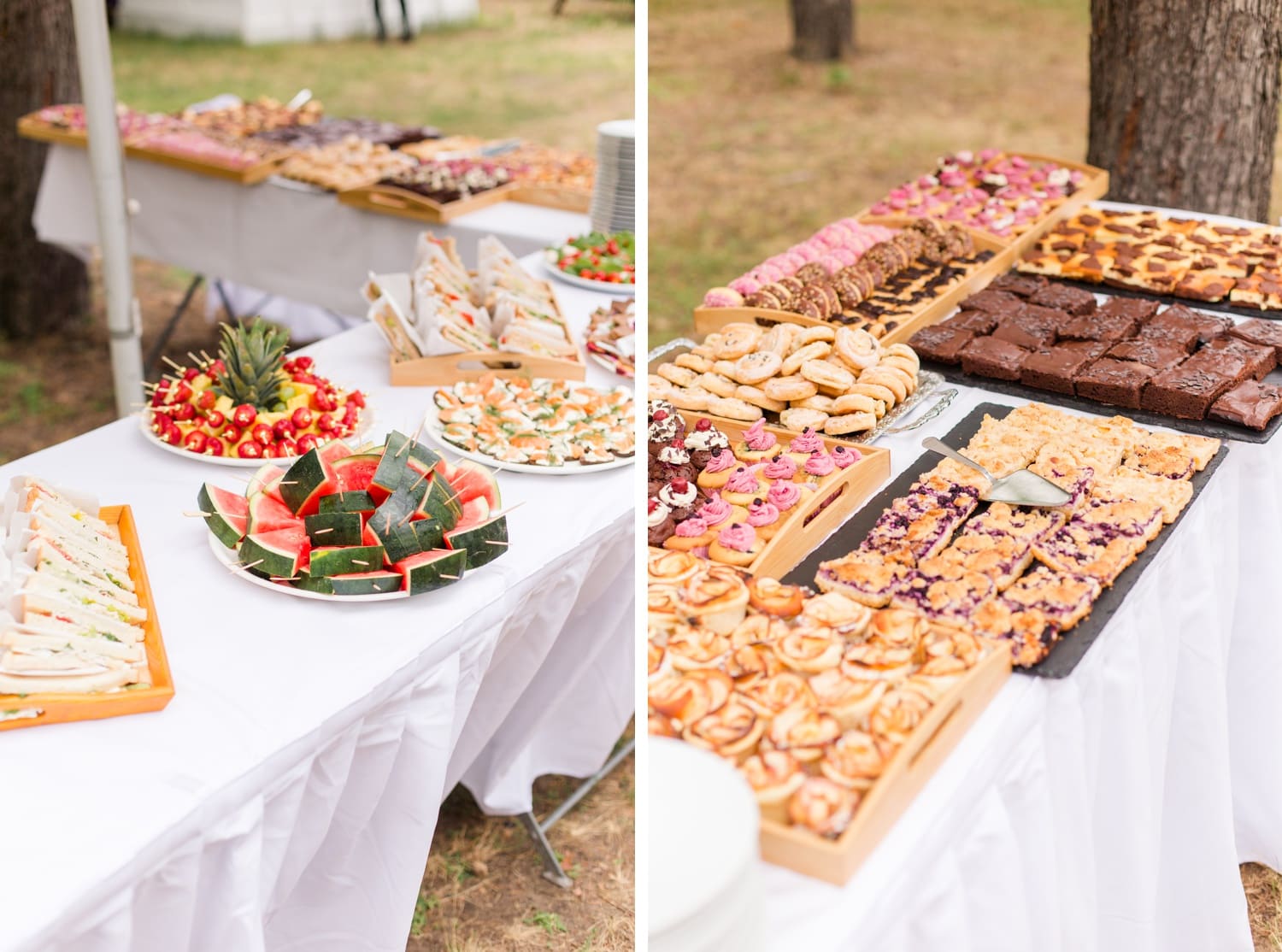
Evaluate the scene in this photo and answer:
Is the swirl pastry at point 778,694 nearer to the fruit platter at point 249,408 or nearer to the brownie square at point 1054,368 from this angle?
the fruit platter at point 249,408

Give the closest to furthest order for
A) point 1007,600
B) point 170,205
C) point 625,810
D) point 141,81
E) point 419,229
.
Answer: point 1007,600 → point 625,810 → point 419,229 → point 170,205 → point 141,81

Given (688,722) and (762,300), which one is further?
(762,300)


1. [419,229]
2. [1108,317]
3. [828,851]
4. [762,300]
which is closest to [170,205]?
[419,229]

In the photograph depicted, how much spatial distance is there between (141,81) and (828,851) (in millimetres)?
11914

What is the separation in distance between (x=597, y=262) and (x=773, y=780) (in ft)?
Result: 7.55

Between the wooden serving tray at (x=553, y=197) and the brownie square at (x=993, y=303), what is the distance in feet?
5.39

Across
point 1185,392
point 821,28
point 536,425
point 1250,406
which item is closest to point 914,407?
point 1185,392

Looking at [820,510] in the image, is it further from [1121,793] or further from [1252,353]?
[1252,353]

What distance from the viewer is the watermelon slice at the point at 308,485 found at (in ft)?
6.31

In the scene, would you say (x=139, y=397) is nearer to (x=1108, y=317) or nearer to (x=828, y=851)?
(x=1108, y=317)

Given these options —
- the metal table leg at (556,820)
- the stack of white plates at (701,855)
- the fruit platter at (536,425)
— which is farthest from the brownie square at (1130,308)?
the stack of white plates at (701,855)

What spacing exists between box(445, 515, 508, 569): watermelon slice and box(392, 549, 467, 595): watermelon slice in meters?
0.03

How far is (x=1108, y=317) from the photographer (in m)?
2.82

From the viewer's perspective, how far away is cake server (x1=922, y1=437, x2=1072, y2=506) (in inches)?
78.2
